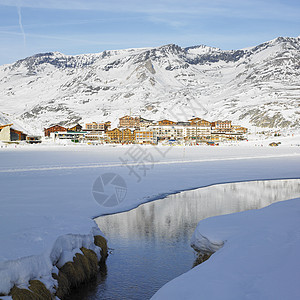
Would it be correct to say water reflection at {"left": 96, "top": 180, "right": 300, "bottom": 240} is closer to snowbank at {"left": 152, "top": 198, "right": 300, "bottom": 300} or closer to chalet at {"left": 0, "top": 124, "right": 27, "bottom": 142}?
snowbank at {"left": 152, "top": 198, "right": 300, "bottom": 300}

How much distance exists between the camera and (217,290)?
890 cm

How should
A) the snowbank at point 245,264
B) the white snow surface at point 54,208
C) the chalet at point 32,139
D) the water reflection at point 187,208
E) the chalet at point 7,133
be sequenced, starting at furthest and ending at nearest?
the chalet at point 32,139, the chalet at point 7,133, the water reflection at point 187,208, the white snow surface at point 54,208, the snowbank at point 245,264

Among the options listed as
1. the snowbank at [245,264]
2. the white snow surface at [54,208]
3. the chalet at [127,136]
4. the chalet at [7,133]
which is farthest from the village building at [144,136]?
the snowbank at [245,264]

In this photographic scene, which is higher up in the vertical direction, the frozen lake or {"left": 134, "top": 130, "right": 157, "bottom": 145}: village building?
{"left": 134, "top": 130, "right": 157, "bottom": 145}: village building

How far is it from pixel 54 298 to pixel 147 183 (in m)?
20.9

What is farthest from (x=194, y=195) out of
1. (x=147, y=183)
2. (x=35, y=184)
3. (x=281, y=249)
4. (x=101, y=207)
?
(x=281, y=249)

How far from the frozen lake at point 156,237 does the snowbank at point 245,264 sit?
1.43 metres

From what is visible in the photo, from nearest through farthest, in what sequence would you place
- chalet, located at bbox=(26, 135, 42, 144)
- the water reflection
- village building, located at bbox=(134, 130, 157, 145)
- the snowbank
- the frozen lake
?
the snowbank → the frozen lake → the water reflection → chalet, located at bbox=(26, 135, 42, 144) → village building, located at bbox=(134, 130, 157, 145)

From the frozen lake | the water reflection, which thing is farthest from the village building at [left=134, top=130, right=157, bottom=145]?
Result: the frozen lake

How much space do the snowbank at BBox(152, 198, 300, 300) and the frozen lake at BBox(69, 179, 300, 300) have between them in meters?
1.43

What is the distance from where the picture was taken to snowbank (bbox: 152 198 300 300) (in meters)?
8.77

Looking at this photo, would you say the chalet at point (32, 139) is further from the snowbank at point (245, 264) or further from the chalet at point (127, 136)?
the snowbank at point (245, 264)

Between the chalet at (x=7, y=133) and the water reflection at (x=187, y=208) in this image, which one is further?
the chalet at (x=7, y=133)

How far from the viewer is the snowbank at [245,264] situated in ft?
28.8
